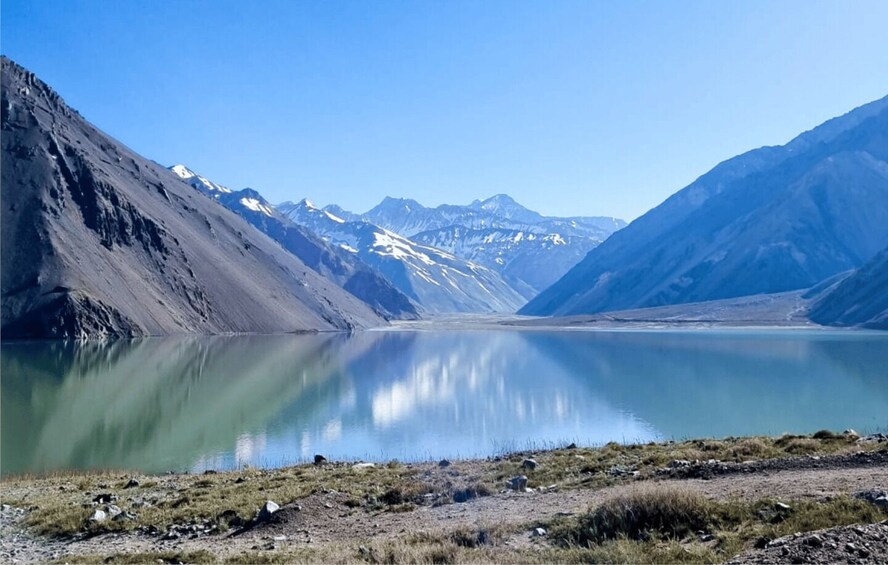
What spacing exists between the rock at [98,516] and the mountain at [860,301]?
158 metres

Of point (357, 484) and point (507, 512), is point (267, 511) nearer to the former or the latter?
point (357, 484)

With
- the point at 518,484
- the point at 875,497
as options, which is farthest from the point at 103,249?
the point at 875,497

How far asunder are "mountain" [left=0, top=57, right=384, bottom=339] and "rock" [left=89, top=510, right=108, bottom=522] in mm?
95446

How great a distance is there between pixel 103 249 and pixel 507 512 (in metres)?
121

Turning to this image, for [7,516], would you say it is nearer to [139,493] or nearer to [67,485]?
[139,493]

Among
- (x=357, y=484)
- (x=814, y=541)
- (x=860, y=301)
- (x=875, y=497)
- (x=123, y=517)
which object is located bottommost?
(x=860, y=301)

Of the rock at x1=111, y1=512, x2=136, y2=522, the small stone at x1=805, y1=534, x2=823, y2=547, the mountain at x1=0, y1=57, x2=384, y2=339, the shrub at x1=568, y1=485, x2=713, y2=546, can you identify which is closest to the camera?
the small stone at x1=805, y1=534, x2=823, y2=547

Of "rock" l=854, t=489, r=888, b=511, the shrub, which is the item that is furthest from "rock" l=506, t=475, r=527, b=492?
"rock" l=854, t=489, r=888, b=511

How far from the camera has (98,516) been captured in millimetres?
13023

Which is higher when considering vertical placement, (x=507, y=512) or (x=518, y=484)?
(x=507, y=512)

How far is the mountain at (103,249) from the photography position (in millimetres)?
100250

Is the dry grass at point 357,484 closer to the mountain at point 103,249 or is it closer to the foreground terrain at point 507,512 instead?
the foreground terrain at point 507,512

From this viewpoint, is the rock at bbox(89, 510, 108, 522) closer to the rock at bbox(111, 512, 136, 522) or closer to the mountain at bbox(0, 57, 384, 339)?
the rock at bbox(111, 512, 136, 522)

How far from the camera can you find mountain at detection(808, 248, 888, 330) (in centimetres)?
14538
